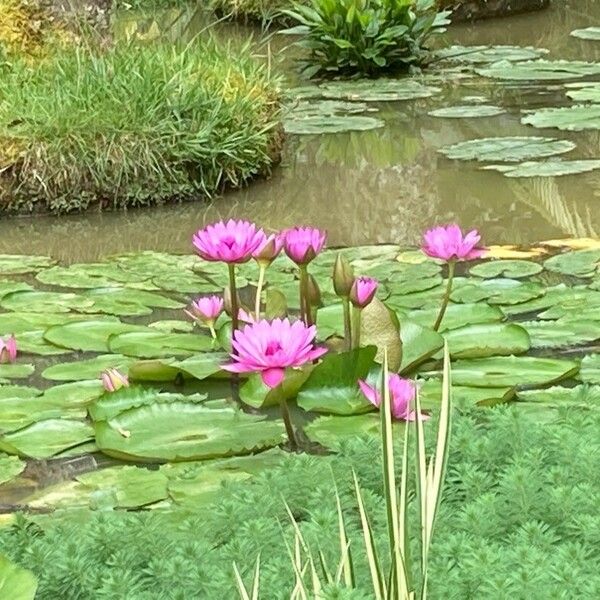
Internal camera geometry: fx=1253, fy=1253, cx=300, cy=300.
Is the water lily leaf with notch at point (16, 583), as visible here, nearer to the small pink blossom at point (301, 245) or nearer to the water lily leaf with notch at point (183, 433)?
the water lily leaf with notch at point (183, 433)

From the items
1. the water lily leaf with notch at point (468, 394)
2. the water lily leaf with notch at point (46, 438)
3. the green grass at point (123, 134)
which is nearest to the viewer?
the water lily leaf with notch at point (46, 438)

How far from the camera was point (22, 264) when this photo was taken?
4328mm

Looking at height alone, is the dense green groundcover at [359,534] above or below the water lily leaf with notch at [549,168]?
above

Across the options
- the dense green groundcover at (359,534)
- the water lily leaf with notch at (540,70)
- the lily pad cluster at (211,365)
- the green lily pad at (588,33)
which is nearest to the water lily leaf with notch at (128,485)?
the lily pad cluster at (211,365)

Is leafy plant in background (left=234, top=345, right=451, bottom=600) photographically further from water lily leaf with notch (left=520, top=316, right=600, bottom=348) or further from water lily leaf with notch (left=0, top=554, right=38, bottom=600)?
water lily leaf with notch (left=520, top=316, right=600, bottom=348)

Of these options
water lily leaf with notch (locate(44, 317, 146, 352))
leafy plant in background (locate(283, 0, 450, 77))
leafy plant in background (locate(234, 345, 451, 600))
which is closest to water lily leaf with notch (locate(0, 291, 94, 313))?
water lily leaf with notch (locate(44, 317, 146, 352))

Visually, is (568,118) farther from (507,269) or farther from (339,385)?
(339,385)

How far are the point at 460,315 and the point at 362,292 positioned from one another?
2.23 feet

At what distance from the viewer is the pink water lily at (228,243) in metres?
2.88

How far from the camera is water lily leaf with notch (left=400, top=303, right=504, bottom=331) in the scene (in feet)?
11.0

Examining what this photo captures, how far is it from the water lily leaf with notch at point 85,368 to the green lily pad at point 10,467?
0.45 metres

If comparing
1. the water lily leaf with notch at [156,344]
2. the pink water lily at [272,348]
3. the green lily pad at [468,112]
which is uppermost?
the pink water lily at [272,348]

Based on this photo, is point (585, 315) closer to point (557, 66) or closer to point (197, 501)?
point (197, 501)

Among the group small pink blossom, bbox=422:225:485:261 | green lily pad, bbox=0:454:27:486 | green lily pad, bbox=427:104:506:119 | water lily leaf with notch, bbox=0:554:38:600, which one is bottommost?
green lily pad, bbox=427:104:506:119
